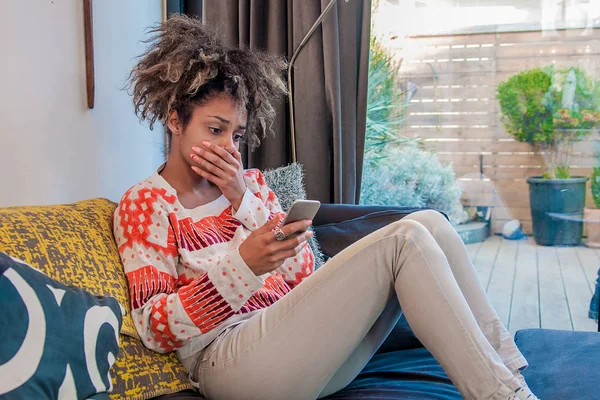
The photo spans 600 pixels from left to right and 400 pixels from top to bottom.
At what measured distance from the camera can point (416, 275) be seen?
126 centimetres

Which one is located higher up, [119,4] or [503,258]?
[119,4]

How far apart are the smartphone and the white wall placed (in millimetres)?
816

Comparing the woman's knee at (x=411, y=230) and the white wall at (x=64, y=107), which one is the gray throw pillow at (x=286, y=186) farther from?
the woman's knee at (x=411, y=230)

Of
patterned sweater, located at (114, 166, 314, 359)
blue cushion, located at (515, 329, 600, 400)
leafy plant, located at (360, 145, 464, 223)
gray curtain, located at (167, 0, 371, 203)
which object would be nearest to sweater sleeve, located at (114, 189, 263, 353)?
patterned sweater, located at (114, 166, 314, 359)

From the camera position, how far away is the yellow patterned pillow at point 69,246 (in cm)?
123

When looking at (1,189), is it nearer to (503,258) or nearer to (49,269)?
(49,269)

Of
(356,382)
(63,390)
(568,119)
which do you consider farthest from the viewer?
(568,119)

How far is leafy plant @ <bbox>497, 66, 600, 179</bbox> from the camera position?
2.46 metres

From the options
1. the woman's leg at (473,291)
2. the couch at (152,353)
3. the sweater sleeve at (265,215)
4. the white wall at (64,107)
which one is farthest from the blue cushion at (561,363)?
the white wall at (64,107)

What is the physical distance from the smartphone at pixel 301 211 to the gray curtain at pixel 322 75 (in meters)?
1.17

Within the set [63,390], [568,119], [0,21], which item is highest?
[0,21]

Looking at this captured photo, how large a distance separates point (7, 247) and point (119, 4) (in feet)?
4.11

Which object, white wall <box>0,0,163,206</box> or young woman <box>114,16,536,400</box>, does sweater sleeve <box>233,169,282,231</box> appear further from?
white wall <box>0,0,163,206</box>

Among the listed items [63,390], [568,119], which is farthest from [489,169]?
[63,390]
